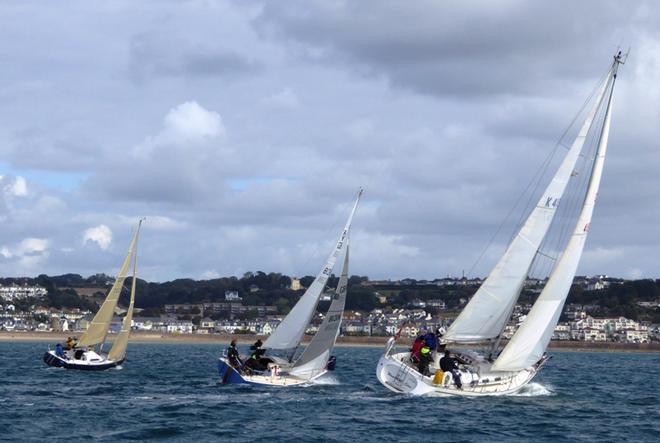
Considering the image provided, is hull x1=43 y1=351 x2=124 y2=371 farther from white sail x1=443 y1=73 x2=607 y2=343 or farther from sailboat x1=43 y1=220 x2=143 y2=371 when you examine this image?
white sail x1=443 y1=73 x2=607 y2=343

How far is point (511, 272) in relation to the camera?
1556 inches

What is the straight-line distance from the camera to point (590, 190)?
39281 millimetres

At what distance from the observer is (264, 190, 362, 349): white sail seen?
1857 inches

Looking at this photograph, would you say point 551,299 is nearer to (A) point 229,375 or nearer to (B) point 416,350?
(B) point 416,350

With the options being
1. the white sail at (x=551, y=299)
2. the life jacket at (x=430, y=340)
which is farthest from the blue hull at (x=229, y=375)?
the white sail at (x=551, y=299)

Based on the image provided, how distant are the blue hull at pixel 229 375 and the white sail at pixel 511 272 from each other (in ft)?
29.8

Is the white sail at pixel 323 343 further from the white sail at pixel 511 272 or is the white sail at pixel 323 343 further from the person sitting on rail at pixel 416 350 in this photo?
the white sail at pixel 511 272

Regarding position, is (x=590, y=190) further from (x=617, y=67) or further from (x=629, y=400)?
(x=629, y=400)

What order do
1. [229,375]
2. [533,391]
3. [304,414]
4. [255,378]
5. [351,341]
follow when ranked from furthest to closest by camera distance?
1. [351,341]
2. [229,375]
3. [255,378]
4. [533,391]
5. [304,414]

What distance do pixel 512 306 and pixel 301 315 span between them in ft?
35.1

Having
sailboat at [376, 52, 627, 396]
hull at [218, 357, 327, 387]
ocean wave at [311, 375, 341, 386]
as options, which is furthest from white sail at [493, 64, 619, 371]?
ocean wave at [311, 375, 341, 386]

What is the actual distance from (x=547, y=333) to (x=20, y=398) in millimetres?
17950

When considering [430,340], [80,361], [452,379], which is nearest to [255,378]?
[430,340]

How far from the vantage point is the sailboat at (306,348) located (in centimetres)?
4478
